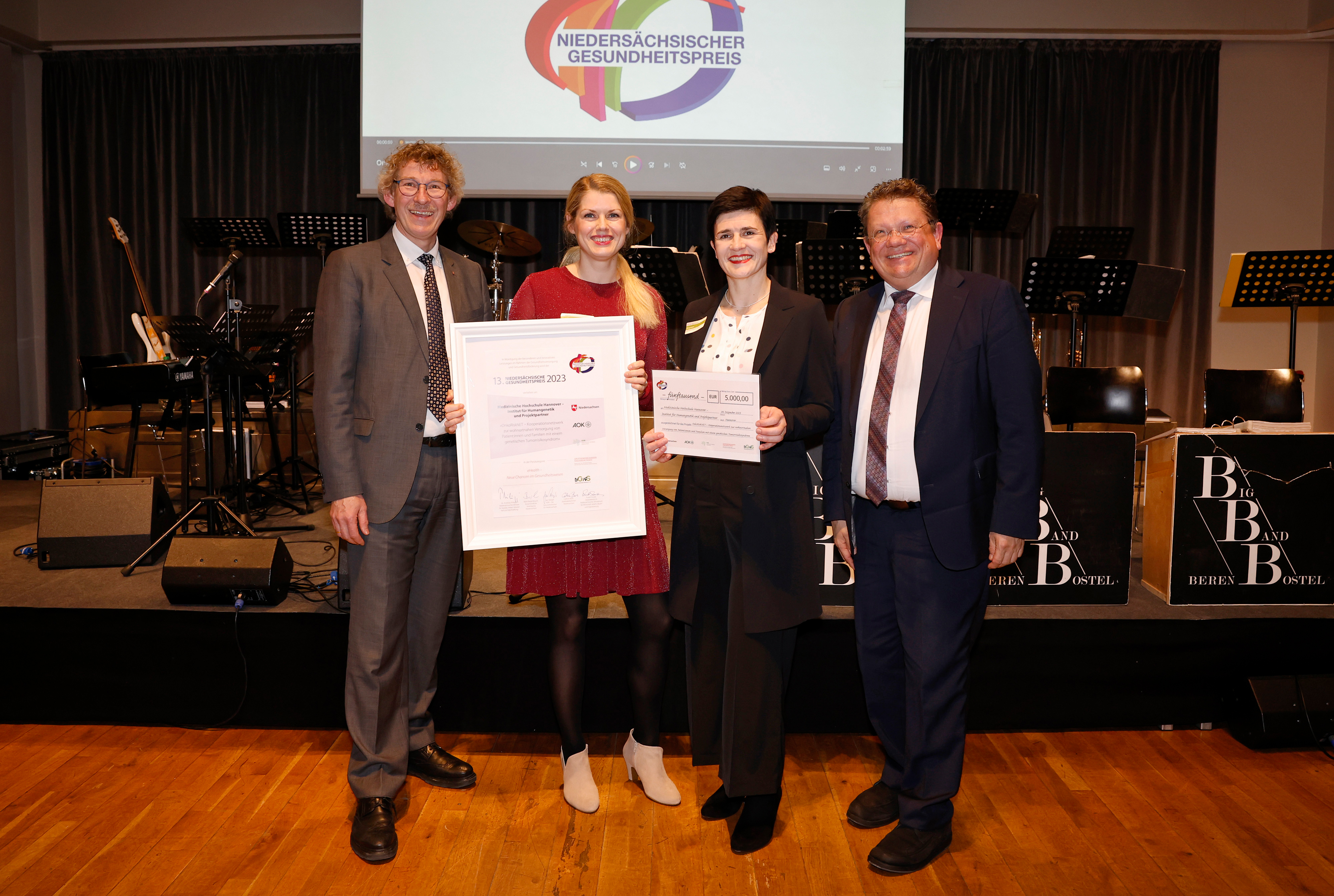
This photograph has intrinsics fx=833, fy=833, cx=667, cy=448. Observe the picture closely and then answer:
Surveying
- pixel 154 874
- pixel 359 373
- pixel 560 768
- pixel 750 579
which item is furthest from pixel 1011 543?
pixel 154 874

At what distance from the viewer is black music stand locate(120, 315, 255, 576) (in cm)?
371

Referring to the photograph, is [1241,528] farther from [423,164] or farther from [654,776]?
[423,164]

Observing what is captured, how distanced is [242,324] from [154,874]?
3609 millimetres

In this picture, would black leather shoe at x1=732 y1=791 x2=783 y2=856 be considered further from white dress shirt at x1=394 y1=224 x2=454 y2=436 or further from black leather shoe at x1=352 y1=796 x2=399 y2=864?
white dress shirt at x1=394 y1=224 x2=454 y2=436

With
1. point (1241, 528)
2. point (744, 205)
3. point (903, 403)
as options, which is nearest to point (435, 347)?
point (744, 205)

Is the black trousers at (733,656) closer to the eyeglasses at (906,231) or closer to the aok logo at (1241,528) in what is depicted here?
the eyeglasses at (906,231)

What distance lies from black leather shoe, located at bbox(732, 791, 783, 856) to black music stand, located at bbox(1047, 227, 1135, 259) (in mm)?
4106

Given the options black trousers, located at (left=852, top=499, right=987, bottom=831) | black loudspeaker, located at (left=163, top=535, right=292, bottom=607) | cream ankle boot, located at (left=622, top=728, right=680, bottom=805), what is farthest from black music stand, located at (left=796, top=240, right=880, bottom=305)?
black loudspeaker, located at (left=163, top=535, right=292, bottom=607)

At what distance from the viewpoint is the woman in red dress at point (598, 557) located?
2.26 m

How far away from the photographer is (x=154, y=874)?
2.16 meters

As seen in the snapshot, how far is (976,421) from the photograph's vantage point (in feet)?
7.15

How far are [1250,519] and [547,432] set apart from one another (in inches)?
102

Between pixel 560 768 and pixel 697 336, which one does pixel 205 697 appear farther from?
pixel 697 336

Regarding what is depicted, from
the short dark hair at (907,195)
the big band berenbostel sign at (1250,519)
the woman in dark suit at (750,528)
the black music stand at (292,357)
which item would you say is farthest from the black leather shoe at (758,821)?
the black music stand at (292,357)
